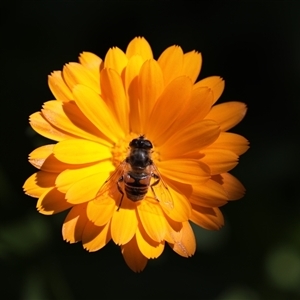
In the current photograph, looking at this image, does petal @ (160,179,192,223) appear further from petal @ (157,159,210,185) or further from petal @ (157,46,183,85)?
petal @ (157,46,183,85)

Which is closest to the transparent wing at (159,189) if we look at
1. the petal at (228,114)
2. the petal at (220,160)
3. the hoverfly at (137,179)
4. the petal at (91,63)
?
the hoverfly at (137,179)

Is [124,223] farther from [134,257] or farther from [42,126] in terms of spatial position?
[42,126]

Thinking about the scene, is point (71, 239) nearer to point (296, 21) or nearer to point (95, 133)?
point (95, 133)

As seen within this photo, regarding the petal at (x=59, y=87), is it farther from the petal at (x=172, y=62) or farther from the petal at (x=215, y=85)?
the petal at (x=215, y=85)

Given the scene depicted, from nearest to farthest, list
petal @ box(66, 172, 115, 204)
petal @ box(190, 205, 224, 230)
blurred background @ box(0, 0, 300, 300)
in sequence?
1. petal @ box(66, 172, 115, 204)
2. petal @ box(190, 205, 224, 230)
3. blurred background @ box(0, 0, 300, 300)

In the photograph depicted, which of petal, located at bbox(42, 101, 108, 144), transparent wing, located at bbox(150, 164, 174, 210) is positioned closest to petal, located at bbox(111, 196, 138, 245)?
transparent wing, located at bbox(150, 164, 174, 210)

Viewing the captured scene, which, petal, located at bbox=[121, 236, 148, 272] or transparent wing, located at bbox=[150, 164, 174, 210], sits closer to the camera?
petal, located at bbox=[121, 236, 148, 272]
